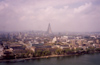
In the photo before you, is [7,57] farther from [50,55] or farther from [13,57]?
[50,55]

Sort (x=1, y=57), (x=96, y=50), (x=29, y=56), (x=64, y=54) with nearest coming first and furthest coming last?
(x=1, y=57), (x=29, y=56), (x=64, y=54), (x=96, y=50)

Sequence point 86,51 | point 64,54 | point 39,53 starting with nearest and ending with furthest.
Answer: point 39,53, point 64,54, point 86,51

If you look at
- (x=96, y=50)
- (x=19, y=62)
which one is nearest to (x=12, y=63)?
(x=19, y=62)

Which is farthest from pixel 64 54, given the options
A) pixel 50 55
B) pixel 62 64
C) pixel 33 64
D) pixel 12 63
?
pixel 12 63

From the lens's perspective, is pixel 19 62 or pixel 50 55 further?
pixel 50 55

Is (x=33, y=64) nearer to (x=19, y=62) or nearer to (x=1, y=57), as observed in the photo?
(x=19, y=62)

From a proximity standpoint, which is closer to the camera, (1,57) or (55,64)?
(55,64)

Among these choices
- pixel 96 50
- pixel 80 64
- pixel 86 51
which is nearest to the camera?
pixel 80 64

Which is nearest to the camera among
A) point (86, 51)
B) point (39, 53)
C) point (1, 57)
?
point (1, 57)
